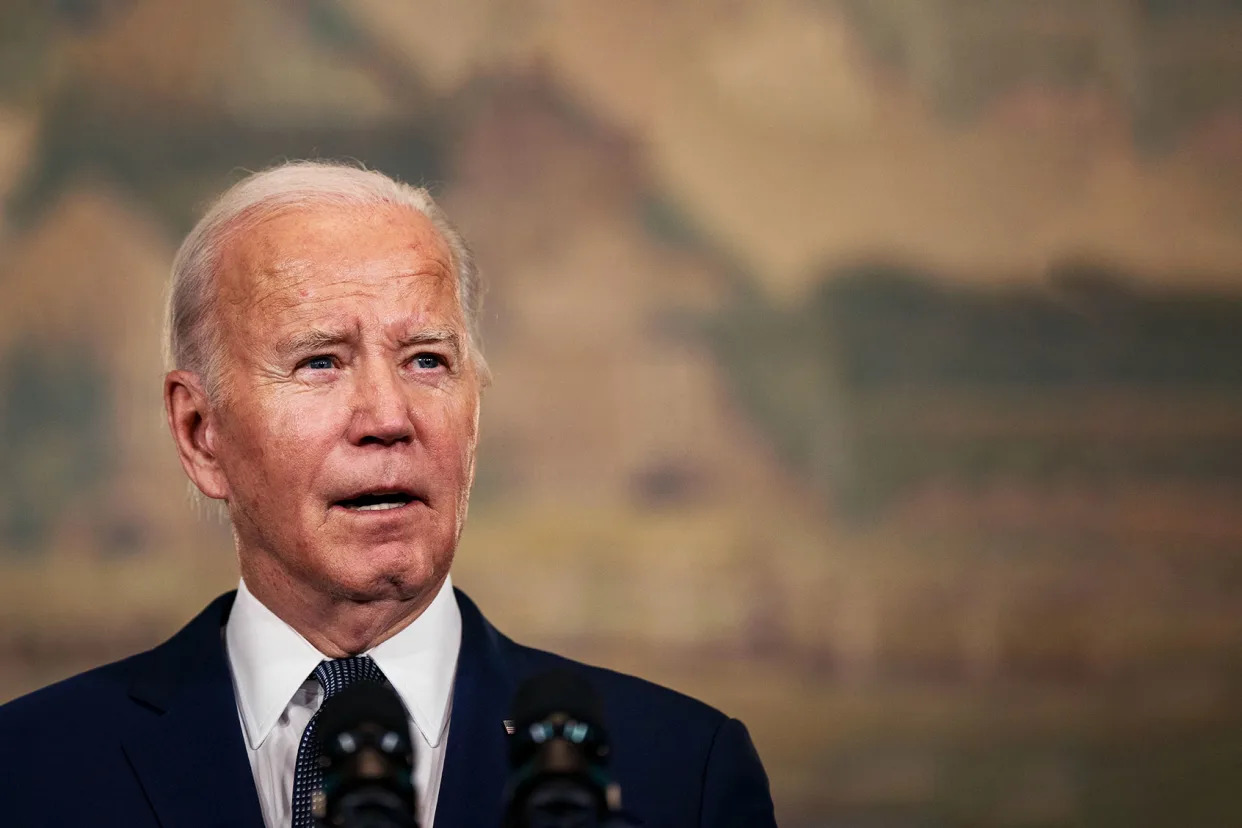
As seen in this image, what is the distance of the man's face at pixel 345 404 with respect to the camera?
231 centimetres

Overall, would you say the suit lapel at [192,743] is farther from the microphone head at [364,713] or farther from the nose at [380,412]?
the microphone head at [364,713]

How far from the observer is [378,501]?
2.35 metres

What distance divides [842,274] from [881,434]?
1.62ft

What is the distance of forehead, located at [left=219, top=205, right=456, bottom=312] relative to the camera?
2395 millimetres

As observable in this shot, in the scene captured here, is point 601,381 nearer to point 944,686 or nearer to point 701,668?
point 701,668

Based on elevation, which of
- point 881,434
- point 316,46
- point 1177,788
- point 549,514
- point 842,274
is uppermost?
point 316,46

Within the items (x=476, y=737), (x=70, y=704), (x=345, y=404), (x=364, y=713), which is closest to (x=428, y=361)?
(x=345, y=404)

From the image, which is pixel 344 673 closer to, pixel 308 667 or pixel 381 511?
pixel 308 667

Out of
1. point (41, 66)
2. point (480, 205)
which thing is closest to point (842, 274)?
point (480, 205)

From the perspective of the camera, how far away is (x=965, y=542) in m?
4.35

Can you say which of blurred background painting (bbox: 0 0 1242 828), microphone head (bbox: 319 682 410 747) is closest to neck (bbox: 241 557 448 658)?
microphone head (bbox: 319 682 410 747)

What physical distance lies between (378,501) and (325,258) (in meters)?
0.40

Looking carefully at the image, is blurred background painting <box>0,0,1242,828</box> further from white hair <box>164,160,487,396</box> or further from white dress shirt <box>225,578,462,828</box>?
white dress shirt <box>225,578,462,828</box>

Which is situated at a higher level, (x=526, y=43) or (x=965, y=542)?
(x=526, y=43)
